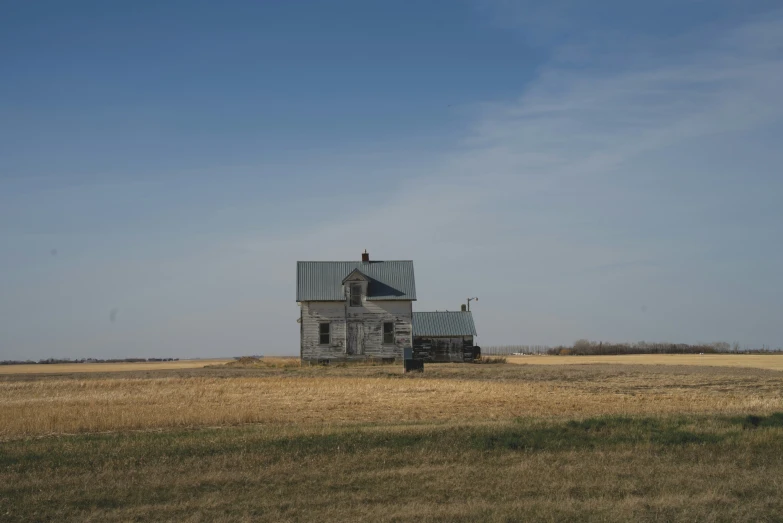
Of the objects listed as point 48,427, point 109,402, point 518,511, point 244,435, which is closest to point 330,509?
point 518,511

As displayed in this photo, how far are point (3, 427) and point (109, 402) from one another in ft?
28.8

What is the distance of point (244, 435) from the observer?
53.3 ft

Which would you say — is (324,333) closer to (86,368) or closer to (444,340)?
(444,340)

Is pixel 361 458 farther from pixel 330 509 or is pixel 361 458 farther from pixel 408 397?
pixel 408 397

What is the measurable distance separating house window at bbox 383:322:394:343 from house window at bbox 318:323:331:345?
4296 mm

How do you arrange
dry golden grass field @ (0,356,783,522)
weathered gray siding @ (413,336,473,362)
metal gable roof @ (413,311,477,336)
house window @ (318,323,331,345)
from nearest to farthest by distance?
dry golden grass field @ (0,356,783,522) < house window @ (318,323,331,345) < weathered gray siding @ (413,336,473,362) < metal gable roof @ (413,311,477,336)

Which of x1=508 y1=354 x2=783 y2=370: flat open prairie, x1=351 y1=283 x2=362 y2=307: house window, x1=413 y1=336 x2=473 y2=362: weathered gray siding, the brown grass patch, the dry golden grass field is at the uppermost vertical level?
x1=351 y1=283 x2=362 y2=307: house window

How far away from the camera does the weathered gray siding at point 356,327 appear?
59062 mm

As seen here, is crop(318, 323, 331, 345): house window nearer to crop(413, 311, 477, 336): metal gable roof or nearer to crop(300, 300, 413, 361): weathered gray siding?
crop(300, 300, 413, 361): weathered gray siding

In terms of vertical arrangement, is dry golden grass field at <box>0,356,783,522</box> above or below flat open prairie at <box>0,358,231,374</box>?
below

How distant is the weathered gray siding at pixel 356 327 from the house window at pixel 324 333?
23 cm

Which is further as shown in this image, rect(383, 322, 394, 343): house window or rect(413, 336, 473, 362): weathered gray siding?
rect(413, 336, 473, 362): weathered gray siding

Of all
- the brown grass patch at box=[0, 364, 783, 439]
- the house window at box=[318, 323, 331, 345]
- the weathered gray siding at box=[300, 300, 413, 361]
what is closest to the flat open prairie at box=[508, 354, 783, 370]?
Answer: the weathered gray siding at box=[300, 300, 413, 361]

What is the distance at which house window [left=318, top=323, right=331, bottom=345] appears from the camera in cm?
5931
